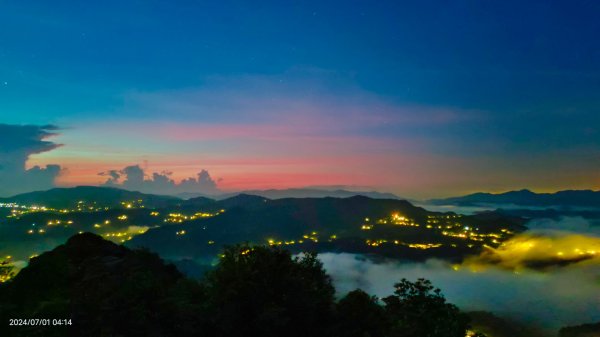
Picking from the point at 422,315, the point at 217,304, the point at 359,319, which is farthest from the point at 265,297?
the point at 422,315

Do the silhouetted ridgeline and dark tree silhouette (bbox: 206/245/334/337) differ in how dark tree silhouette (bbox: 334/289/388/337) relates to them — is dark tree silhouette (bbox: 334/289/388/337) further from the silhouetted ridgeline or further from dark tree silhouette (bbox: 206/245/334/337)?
dark tree silhouette (bbox: 206/245/334/337)

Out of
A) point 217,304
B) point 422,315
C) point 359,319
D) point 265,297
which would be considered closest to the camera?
point 217,304

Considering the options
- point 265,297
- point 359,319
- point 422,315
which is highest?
point 265,297

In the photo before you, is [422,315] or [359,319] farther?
[422,315]

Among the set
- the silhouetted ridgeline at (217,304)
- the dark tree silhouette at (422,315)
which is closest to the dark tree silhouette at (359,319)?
the silhouetted ridgeline at (217,304)

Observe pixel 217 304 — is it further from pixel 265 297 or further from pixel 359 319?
pixel 359 319

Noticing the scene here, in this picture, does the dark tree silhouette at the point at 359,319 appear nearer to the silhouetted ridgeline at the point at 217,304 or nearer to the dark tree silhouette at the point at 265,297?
the silhouetted ridgeline at the point at 217,304

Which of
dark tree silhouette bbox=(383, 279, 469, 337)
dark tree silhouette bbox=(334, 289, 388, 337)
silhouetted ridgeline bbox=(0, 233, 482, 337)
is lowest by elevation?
dark tree silhouette bbox=(383, 279, 469, 337)

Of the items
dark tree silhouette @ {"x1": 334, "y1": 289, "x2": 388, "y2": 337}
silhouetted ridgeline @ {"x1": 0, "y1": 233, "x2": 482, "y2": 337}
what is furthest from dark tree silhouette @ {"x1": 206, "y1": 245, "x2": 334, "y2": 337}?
dark tree silhouette @ {"x1": 334, "y1": 289, "x2": 388, "y2": 337}
